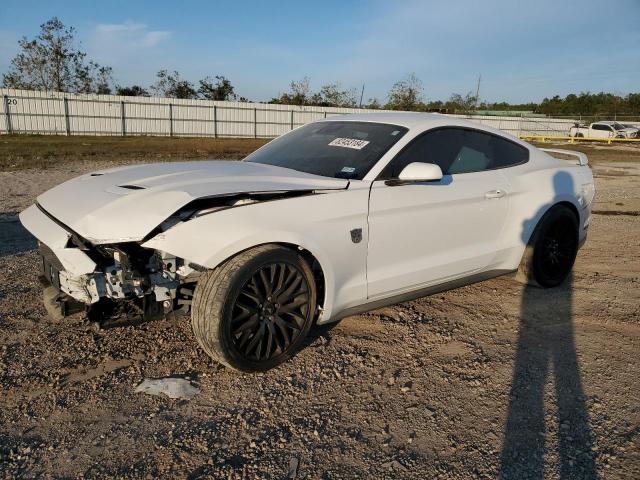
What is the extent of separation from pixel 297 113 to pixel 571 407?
3434 centimetres

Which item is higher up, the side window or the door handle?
the side window

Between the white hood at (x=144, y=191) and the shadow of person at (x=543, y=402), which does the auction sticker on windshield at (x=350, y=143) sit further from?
the shadow of person at (x=543, y=402)

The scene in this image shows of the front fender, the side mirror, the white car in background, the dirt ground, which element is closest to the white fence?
the white car in background

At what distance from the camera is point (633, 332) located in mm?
3959

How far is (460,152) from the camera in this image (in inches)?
163

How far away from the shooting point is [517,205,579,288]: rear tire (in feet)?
14.9

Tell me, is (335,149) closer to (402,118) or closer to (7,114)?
(402,118)

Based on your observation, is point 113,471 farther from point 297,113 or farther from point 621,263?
point 297,113

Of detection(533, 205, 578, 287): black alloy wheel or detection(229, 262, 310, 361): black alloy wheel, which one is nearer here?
detection(229, 262, 310, 361): black alloy wheel

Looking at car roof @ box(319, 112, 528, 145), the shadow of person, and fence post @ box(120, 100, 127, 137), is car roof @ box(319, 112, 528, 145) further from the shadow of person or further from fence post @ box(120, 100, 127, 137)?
fence post @ box(120, 100, 127, 137)

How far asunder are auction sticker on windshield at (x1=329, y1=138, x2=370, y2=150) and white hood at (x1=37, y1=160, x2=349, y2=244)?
1.62ft

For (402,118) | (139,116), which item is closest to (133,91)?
(139,116)

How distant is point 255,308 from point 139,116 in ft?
104

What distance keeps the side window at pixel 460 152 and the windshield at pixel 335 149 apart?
0.50ft
